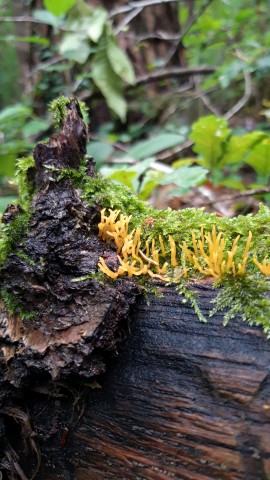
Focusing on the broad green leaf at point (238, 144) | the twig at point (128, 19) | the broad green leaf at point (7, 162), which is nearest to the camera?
the broad green leaf at point (238, 144)

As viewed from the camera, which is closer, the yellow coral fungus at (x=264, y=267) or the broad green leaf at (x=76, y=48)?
the yellow coral fungus at (x=264, y=267)

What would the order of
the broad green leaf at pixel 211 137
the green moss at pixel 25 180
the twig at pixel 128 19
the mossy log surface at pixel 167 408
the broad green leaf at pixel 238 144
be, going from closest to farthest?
the mossy log surface at pixel 167 408, the green moss at pixel 25 180, the broad green leaf at pixel 211 137, the broad green leaf at pixel 238 144, the twig at pixel 128 19

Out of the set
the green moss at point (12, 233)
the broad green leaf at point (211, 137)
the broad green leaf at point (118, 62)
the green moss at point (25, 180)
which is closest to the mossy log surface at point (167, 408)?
the green moss at point (12, 233)

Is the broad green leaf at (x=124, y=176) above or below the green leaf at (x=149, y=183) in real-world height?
below

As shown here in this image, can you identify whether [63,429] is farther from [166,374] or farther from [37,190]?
[37,190]

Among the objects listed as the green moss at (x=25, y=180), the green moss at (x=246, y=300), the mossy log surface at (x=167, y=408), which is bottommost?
the mossy log surface at (x=167, y=408)

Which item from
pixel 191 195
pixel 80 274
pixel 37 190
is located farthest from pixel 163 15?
pixel 80 274

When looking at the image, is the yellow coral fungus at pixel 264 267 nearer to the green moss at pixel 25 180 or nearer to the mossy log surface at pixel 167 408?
the mossy log surface at pixel 167 408

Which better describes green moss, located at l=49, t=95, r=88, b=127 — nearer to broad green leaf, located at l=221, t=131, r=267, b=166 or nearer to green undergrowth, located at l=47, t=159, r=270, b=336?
green undergrowth, located at l=47, t=159, r=270, b=336
